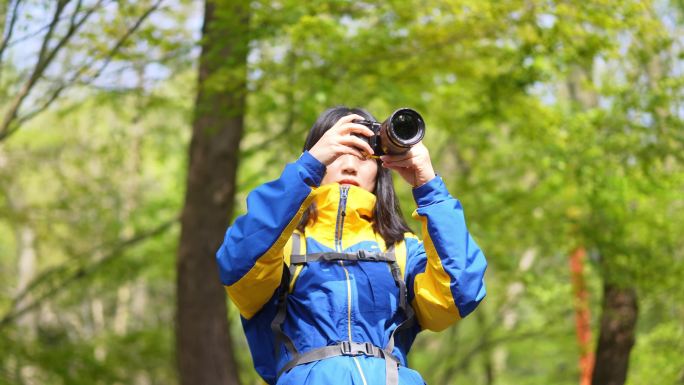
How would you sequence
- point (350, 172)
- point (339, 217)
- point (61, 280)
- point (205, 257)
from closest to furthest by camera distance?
1. point (339, 217)
2. point (350, 172)
3. point (205, 257)
4. point (61, 280)

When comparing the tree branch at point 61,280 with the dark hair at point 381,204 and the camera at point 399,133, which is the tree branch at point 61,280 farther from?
the camera at point 399,133

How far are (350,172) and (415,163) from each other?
0.25 metres

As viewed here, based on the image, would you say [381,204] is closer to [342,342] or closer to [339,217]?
[339,217]

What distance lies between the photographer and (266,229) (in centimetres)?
218

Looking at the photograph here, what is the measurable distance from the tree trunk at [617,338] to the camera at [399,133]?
537 cm

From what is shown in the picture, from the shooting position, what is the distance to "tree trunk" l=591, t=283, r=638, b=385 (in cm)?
723

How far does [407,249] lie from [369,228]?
0.12 meters

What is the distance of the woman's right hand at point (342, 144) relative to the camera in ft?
7.41

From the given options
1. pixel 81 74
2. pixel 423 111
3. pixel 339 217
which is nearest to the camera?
pixel 339 217

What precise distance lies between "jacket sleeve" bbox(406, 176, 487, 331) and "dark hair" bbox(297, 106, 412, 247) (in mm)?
138

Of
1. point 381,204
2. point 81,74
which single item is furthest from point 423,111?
point 381,204

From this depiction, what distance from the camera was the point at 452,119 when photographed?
8.93 meters

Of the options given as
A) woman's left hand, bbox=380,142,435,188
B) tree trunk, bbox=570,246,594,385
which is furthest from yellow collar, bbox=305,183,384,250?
tree trunk, bbox=570,246,594,385

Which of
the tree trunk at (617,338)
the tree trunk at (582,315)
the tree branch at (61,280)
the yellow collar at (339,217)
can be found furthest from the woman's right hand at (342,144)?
the tree trunk at (582,315)
